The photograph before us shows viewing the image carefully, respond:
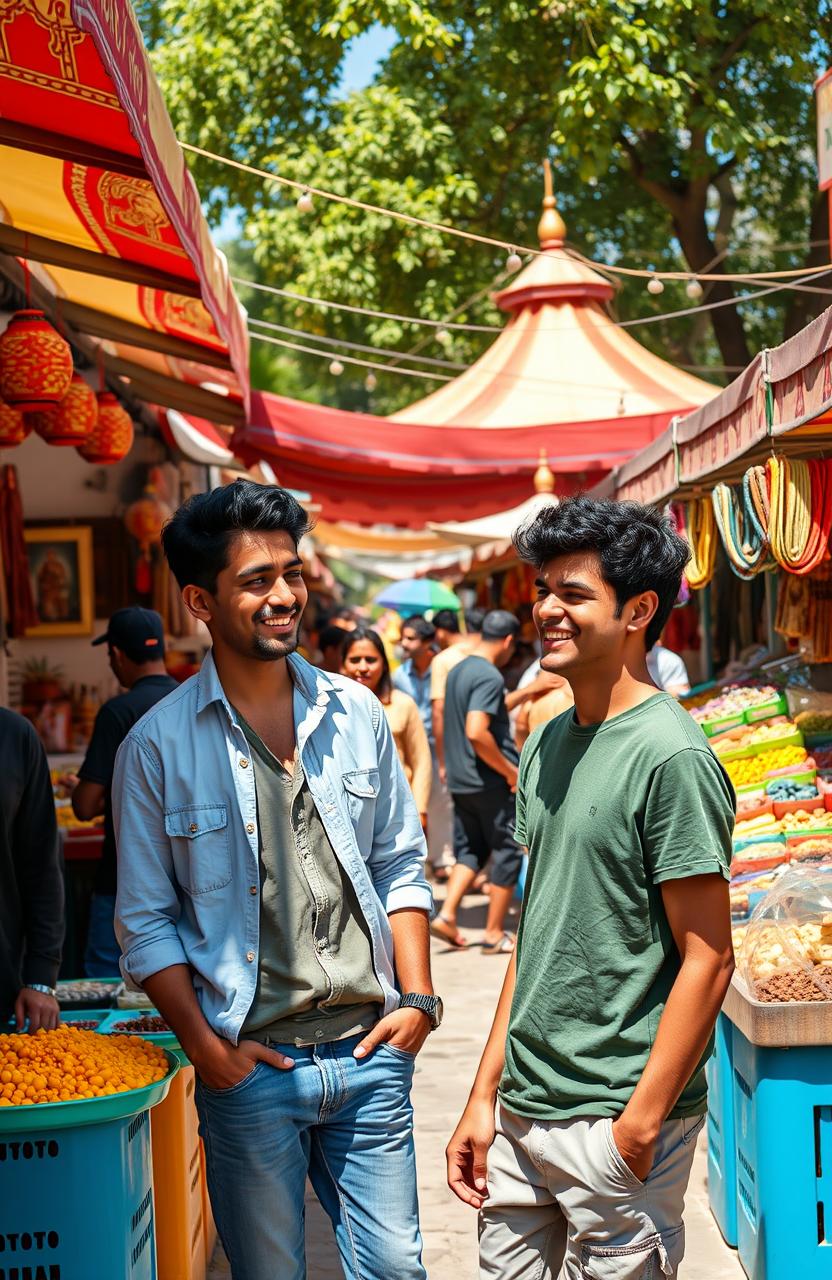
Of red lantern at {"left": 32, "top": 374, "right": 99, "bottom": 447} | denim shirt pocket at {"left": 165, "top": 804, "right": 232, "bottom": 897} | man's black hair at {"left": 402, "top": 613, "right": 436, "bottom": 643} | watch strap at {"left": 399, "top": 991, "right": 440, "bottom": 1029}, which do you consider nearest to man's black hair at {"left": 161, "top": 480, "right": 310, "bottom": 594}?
denim shirt pocket at {"left": 165, "top": 804, "right": 232, "bottom": 897}

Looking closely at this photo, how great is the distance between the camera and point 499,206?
17.3 metres

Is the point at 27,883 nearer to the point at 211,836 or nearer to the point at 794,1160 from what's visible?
the point at 211,836

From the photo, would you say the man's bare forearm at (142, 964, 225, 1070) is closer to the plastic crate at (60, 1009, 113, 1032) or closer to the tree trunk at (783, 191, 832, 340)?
the plastic crate at (60, 1009, 113, 1032)

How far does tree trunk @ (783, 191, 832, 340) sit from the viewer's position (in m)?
16.2

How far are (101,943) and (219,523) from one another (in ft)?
10.1

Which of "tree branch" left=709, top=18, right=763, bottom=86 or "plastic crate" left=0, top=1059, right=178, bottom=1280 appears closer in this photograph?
"plastic crate" left=0, top=1059, right=178, bottom=1280

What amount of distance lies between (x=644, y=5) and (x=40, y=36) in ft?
37.6

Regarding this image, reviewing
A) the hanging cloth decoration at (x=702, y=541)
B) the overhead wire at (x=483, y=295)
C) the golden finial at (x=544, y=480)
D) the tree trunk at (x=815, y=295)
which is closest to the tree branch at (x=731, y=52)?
the tree trunk at (x=815, y=295)

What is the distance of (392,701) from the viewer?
829 cm

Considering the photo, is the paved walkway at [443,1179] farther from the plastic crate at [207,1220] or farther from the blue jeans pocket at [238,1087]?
the blue jeans pocket at [238,1087]

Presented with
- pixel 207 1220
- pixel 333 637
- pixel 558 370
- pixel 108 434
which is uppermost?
pixel 558 370

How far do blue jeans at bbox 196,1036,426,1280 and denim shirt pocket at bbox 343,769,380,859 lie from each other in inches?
15.1

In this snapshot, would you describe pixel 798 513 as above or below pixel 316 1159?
above

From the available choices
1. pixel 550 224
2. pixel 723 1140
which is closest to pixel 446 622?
pixel 550 224
